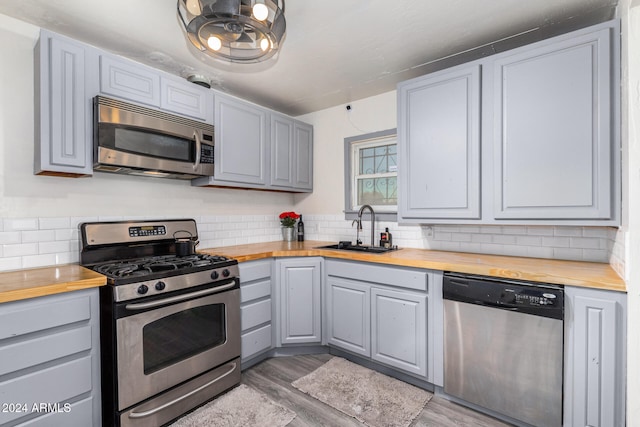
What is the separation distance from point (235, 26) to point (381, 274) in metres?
1.83

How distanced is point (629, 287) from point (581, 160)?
2.41 feet

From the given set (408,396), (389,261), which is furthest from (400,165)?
(408,396)

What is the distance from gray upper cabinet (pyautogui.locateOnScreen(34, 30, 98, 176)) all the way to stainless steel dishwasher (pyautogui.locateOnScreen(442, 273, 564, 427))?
2.45 metres

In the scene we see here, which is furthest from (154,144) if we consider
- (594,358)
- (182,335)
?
(594,358)

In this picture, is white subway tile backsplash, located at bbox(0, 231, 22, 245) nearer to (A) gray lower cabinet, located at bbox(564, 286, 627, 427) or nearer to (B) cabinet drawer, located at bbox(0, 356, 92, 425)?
(B) cabinet drawer, located at bbox(0, 356, 92, 425)

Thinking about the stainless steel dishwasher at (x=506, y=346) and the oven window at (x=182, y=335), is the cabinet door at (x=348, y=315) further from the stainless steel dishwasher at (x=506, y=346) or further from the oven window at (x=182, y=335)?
the oven window at (x=182, y=335)

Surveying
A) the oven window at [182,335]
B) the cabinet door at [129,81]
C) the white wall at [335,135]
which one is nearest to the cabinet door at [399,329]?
the oven window at [182,335]

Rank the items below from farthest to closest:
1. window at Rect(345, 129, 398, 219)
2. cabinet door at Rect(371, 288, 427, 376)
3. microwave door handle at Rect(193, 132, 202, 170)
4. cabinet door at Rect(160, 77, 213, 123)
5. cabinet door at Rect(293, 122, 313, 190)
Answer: cabinet door at Rect(293, 122, 313, 190) → window at Rect(345, 129, 398, 219) → microwave door handle at Rect(193, 132, 202, 170) → cabinet door at Rect(160, 77, 213, 123) → cabinet door at Rect(371, 288, 427, 376)

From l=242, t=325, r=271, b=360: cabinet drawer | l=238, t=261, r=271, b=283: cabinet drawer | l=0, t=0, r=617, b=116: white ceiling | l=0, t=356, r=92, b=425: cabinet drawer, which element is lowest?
l=242, t=325, r=271, b=360: cabinet drawer

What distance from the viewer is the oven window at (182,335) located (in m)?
1.82

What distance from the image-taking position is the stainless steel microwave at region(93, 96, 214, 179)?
1.96 m

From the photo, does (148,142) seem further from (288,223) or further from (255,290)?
(288,223)

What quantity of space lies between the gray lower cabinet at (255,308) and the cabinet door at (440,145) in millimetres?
1255

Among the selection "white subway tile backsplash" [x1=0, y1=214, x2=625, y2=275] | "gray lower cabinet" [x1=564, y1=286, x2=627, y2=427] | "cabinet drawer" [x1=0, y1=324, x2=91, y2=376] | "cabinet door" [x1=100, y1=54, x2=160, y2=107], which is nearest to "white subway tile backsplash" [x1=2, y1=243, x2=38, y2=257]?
"white subway tile backsplash" [x1=0, y1=214, x2=625, y2=275]
